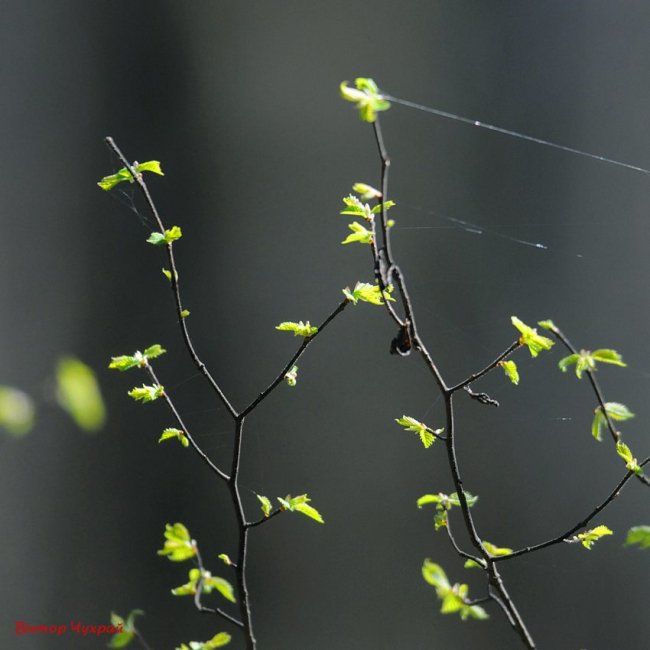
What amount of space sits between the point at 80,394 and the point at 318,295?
0.60m

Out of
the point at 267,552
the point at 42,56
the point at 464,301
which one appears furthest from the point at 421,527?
the point at 42,56

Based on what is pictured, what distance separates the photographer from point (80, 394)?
1.17m

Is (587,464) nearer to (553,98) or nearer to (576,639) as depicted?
(576,639)

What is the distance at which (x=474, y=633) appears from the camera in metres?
1.47

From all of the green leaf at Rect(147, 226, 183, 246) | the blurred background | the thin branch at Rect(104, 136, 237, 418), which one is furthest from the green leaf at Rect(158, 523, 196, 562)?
the blurred background

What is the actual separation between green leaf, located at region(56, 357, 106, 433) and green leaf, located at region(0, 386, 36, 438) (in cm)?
7

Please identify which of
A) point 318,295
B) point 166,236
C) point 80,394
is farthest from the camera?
point 318,295

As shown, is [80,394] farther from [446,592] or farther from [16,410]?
[446,592]

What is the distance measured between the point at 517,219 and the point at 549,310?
0.22 metres

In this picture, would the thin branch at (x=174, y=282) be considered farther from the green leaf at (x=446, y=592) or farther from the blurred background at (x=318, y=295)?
the blurred background at (x=318, y=295)

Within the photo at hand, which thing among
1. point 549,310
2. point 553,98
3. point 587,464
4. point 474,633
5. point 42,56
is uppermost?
point 42,56

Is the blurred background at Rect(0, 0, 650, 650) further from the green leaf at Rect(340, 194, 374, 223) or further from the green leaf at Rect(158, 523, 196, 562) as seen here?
the green leaf at Rect(158, 523, 196, 562)

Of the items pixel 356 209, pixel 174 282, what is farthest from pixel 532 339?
pixel 174 282

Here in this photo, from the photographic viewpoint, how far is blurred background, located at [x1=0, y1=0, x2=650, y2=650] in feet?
4.65
